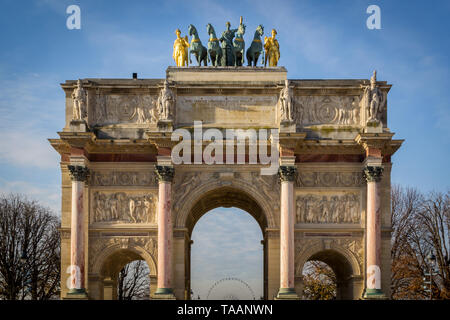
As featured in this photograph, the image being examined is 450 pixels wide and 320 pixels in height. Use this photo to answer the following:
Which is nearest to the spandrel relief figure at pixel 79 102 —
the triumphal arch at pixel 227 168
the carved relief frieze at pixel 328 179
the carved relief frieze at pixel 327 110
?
the triumphal arch at pixel 227 168

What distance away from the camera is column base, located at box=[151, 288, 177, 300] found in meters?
32.2

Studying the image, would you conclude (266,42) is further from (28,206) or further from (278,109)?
(28,206)

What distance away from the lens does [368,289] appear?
32531mm

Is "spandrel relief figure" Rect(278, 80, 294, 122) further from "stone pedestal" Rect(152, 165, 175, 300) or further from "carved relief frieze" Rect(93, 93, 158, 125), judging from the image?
"carved relief frieze" Rect(93, 93, 158, 125)

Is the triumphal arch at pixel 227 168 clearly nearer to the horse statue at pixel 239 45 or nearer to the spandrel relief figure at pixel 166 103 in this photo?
the spandrel relief figure at pixel 166 103

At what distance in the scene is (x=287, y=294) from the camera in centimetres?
3225

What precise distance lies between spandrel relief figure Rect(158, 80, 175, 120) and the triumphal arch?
0.07m

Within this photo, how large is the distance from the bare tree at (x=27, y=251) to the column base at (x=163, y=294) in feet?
54.4

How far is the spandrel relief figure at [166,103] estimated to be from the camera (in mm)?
33688

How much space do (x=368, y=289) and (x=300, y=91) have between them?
31.1 feet

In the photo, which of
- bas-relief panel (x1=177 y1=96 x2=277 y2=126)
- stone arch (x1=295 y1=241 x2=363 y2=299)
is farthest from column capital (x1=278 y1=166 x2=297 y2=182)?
stone arch (x1=295 y1=241 x2=363 y2=299)

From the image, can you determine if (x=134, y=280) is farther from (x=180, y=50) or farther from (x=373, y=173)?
(x=373, y=173)

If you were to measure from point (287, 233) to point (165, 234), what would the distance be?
5386mm

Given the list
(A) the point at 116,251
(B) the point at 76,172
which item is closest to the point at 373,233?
(A) the point at 116,251
